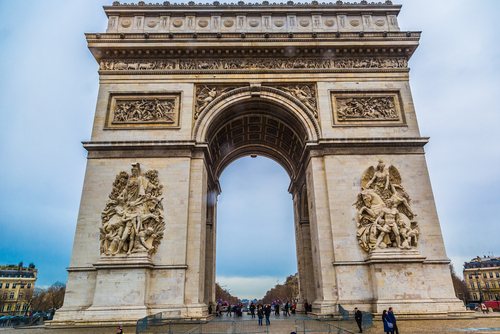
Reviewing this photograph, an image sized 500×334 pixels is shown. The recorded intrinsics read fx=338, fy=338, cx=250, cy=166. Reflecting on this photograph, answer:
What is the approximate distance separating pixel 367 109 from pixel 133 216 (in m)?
14.4

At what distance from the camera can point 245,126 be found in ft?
79.5

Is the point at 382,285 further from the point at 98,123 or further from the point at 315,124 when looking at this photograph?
the point at 98,123

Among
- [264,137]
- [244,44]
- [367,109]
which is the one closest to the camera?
[367,109]

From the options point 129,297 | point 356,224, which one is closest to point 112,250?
point 129,297

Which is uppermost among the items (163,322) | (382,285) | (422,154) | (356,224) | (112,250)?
(422,154)

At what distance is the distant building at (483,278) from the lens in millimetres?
76125

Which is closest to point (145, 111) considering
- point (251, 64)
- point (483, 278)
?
point (251, 64)

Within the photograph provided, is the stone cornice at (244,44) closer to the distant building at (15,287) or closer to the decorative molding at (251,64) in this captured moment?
the decorative molding at (251,64)

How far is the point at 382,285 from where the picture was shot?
1582 cm

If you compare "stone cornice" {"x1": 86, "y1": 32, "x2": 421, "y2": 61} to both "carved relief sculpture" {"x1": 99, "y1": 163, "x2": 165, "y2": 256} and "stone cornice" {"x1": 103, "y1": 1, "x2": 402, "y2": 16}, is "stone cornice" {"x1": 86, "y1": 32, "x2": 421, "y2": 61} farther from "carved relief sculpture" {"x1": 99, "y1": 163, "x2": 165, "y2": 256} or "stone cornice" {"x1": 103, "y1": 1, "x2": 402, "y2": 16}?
"carved relief sculpture" {"x1": 99, "y1": 163, "x2": 165, "y2": 256}

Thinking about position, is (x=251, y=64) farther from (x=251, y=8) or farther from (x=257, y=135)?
(x=257, y=135)

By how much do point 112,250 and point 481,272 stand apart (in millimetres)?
90978

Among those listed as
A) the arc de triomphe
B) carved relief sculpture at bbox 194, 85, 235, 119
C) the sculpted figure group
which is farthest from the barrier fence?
carved relief sculpture at bbox 194, 85, 235, 119

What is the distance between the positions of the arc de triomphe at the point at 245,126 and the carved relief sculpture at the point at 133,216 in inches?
2.6
